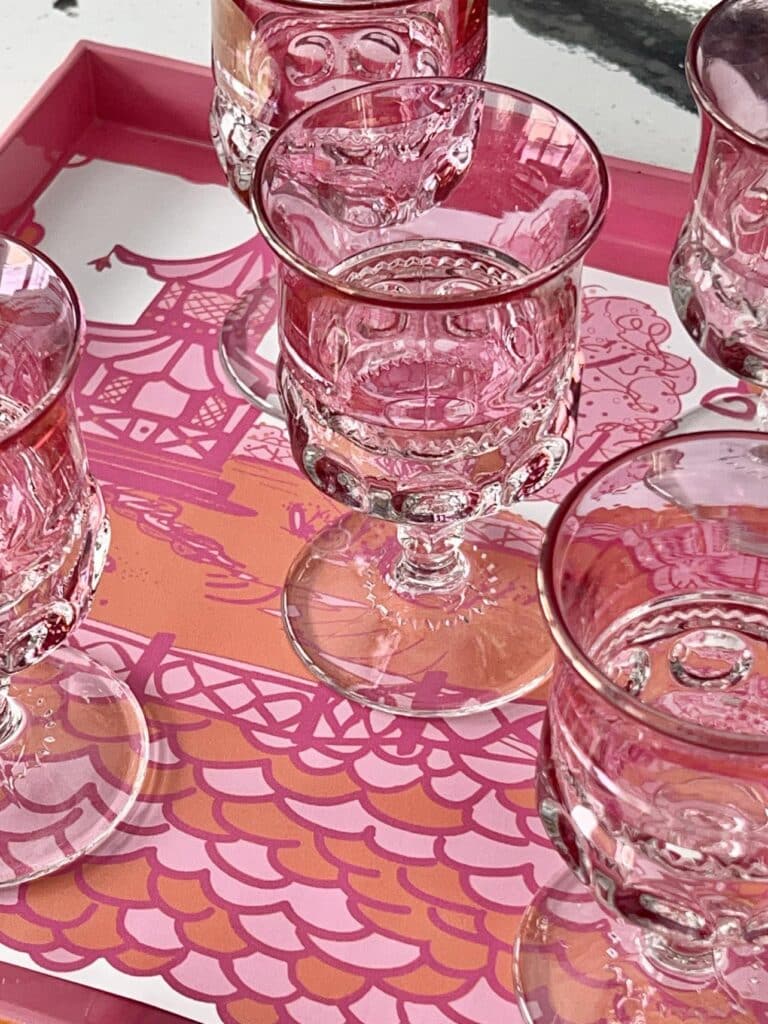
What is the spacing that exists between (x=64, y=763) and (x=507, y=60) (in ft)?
1.95

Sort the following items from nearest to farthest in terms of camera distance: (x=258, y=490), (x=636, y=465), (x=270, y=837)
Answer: (x=636, y=465)
(x=270, y=837)
(x=258, y=490)

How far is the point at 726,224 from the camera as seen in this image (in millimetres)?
705

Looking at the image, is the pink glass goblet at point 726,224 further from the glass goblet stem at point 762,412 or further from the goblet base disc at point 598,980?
the goblet base disc at point 598,980

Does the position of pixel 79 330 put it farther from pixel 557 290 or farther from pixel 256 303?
pixel 256 303

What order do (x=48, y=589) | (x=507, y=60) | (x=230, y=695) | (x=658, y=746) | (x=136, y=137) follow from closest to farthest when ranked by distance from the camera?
(x=658, y=746)
(x=48, y=589)
(x=230, y=695)
(x=136, y=137)
(x=507, y=60)

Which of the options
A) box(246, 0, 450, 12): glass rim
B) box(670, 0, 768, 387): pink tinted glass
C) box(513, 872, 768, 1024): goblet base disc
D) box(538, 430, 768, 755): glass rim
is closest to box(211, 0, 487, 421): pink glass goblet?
box(246, 0, 450, 12): glass rim

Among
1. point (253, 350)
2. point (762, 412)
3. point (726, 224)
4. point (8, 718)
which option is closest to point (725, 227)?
point (726, 224)

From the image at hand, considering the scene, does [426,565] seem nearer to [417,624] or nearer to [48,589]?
[417,624]

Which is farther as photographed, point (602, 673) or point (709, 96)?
point (709, 96)

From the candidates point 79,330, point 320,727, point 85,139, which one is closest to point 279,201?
point 79,330

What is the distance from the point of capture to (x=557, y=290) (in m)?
0.60

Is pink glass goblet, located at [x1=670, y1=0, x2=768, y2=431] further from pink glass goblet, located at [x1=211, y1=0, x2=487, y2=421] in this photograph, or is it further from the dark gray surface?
the dark gray surface

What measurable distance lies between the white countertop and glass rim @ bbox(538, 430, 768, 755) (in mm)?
472

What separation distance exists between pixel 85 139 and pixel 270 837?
0.44 meters
